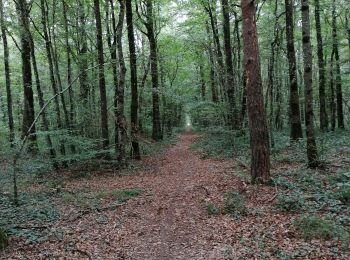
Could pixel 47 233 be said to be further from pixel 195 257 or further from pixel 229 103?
pixel 229 103

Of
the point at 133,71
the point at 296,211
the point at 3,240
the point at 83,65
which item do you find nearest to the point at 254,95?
the point at 296,211

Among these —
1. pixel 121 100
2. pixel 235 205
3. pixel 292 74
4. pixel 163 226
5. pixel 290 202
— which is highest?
pixel 292 74

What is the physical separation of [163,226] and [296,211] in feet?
9.63

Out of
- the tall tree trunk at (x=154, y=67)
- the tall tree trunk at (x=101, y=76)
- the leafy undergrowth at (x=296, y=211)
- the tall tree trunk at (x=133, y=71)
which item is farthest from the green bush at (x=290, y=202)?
the tall tree trunk at (x=154, y=67)

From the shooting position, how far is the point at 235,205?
7.54 meters

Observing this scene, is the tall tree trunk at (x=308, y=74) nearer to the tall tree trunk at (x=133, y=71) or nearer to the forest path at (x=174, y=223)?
the forest path at (x=174, y=223)

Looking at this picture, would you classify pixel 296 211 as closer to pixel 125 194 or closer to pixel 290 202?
pixel 290 202

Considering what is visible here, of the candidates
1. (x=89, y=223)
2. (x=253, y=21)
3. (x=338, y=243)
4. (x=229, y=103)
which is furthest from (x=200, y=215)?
(x=229, y=103)

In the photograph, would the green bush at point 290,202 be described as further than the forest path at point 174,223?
Yes

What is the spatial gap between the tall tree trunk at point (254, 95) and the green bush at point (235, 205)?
1.28 m

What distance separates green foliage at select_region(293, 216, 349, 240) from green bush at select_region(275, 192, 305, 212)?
2.69ft

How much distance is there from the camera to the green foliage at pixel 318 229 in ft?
17.8

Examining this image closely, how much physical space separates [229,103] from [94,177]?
8.22 m

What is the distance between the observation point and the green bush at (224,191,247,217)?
23.8 ft
